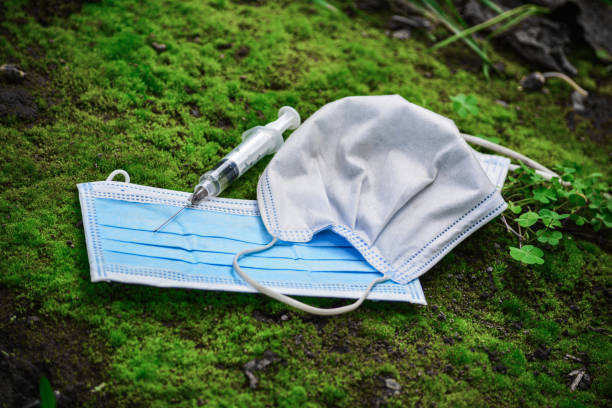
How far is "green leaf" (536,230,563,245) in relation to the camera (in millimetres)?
2422

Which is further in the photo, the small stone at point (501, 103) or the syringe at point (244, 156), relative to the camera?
the small stone at point (501, 103)

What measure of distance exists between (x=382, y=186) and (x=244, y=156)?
2.43ft

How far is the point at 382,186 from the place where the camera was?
2.29 m

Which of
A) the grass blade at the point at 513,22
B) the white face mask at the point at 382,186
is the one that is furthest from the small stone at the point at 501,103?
the white face mask at the point at 382,186

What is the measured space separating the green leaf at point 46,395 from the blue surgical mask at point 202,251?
0.42 m

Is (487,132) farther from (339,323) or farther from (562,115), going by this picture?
(339,323)

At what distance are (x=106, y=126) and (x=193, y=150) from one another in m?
0.50

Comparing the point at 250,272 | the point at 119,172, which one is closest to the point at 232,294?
the point at 250,272

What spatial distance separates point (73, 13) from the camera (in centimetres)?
313

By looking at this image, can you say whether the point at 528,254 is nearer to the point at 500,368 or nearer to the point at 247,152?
the point at 500,368

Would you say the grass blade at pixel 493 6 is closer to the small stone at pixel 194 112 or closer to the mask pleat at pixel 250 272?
the small stone at pixel 194 112

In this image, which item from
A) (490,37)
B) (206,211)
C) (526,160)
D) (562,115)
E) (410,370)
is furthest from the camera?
(490,37)

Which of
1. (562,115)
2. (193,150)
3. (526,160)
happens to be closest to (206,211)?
(193,150)

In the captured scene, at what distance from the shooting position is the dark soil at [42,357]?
1.62m
